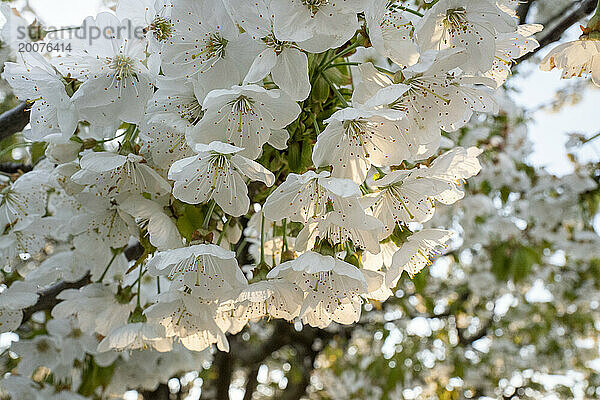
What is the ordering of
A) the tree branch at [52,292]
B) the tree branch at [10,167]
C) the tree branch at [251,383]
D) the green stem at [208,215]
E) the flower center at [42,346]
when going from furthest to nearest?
the tree branch at [251,383] < the flower center at [42,346] < the tree branch at [10,167] < the tree branch at [52,292] < the green stem at [208,215]

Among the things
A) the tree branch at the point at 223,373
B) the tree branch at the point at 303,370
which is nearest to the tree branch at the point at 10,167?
the tree branch at the point at 223,373

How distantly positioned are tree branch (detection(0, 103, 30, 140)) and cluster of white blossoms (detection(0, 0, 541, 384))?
19 centimetres

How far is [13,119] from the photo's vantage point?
125 cm

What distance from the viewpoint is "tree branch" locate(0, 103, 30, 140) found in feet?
4.10

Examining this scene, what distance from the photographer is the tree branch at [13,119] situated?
49.3 inches

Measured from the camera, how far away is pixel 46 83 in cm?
99

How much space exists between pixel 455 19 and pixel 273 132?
13.2 inches

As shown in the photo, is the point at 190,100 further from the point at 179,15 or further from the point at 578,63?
the point at 578,63

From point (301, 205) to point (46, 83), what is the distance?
535 mm

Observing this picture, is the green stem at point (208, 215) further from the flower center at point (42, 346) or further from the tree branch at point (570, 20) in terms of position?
the flower center at point (42, 346)

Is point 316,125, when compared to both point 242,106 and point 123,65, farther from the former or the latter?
point 123,65

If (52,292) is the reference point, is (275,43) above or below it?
above

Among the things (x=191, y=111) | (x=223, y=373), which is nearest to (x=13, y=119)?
(x=191, y=111)

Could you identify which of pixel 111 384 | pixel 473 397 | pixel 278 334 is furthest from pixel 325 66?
pixel 473 397
